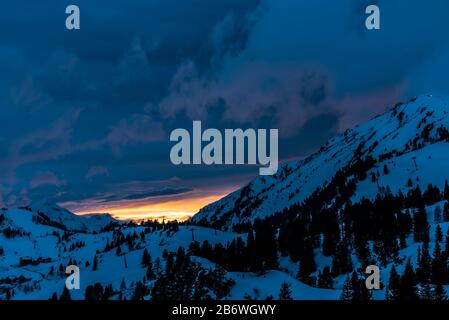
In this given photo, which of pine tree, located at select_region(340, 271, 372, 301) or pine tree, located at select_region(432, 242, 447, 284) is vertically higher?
pine tree, located at select_region(432, 242, 447, 284)

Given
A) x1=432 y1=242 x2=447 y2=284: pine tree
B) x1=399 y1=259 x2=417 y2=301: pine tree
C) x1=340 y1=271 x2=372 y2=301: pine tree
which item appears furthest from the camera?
x1=432 y1=242 x2=447 y2=284: pine tree

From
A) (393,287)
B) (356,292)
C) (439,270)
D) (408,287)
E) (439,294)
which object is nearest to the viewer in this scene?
(439,294)

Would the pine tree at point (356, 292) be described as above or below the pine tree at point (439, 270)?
below

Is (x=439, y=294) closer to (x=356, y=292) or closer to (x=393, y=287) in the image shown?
(x=393, y=287)

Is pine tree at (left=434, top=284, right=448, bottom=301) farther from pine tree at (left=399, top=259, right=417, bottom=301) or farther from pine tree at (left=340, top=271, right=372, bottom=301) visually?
pine tree at (left=340, top=271, right=372, bottom=301)

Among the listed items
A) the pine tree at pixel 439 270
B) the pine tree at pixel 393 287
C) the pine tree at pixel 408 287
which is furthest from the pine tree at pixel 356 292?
the pine tree at pixel 439 270

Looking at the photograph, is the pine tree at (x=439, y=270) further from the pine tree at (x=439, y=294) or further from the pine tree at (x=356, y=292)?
the pine tree at (x=356, y=292)

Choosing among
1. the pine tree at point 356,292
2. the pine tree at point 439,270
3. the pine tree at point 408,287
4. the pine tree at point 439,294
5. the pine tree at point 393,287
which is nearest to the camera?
the pine tree at point 439,294

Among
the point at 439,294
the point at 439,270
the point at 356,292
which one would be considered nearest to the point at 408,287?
the point at 439,294

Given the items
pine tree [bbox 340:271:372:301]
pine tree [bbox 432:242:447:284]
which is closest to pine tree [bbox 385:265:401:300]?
pine tree [bbox 340:271:372:301]

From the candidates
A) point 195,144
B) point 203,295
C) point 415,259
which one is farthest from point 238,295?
point 195,144
